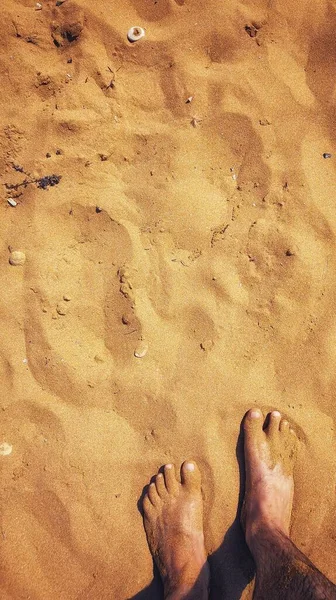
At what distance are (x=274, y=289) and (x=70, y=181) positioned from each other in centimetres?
130

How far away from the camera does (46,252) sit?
234 centimetres

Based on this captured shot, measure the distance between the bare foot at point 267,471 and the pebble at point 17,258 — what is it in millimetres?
1530

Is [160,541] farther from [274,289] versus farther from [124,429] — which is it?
[274,289]

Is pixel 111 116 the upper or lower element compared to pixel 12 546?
upper

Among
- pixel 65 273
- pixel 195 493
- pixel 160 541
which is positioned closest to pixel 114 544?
pixel 160 541

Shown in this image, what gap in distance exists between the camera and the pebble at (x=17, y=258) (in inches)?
91.0

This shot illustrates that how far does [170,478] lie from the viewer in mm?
2324

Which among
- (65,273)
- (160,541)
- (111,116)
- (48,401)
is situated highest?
(111,116)

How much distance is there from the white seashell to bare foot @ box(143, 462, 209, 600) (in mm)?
2434

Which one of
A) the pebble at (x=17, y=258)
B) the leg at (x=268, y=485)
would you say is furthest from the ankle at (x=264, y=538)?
the pebble at (x=17, y=258)

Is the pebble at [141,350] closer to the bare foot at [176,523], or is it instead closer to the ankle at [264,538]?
the bare foot at [176,523]

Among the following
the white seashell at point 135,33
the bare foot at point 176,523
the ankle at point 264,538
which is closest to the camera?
the ankle at point 264,538

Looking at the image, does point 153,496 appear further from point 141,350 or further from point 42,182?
point 42,182

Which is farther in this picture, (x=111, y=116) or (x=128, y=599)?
(x=111, y=116)
